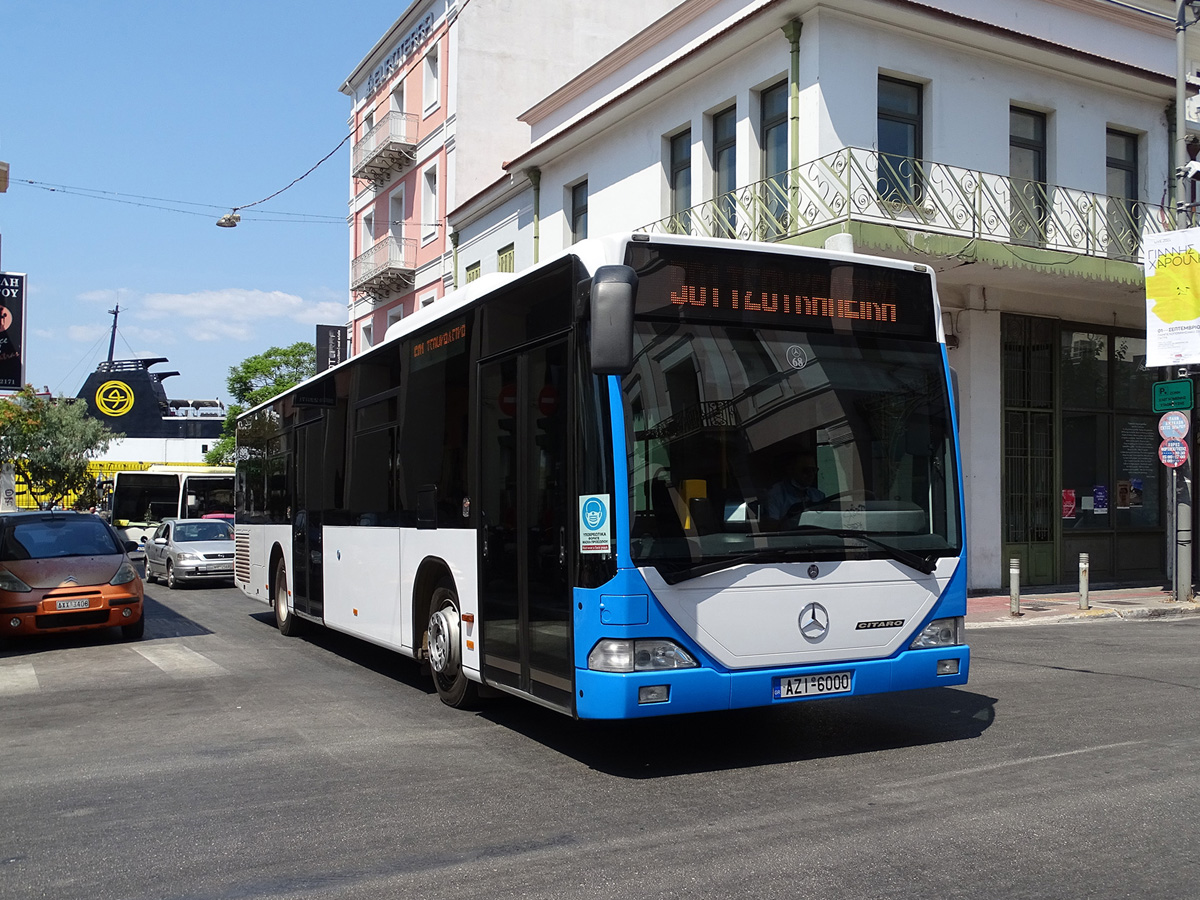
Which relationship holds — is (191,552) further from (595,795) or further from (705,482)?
(705,482)

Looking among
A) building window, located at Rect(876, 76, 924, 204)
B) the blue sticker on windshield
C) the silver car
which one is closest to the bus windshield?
the blue sticker on windshield

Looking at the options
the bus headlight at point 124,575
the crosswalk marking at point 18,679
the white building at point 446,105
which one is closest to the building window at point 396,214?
the white building at point 446,105

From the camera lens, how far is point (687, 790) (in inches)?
242

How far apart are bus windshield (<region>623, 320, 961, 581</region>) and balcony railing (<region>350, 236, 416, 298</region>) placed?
1114 inches

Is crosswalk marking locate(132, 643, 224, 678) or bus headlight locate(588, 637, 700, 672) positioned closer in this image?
bus headlight locate(588, 637, 700, 672)

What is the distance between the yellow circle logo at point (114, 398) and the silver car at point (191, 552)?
4413cm

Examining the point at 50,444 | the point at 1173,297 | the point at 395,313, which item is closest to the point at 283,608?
the point at 1173,297

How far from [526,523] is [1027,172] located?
1569 cm

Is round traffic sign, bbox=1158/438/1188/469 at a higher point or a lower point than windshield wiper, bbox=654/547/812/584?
higher

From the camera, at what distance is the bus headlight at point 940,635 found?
23.1 ft

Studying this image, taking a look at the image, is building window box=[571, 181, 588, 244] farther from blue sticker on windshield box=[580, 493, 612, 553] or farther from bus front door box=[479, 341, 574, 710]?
blue sticker on windshield box=[580, 493, 612, 553]

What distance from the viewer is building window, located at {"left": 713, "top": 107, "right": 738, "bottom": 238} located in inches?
766

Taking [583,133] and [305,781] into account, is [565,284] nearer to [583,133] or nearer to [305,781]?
[305,781]

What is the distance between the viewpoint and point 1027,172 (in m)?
19.6
